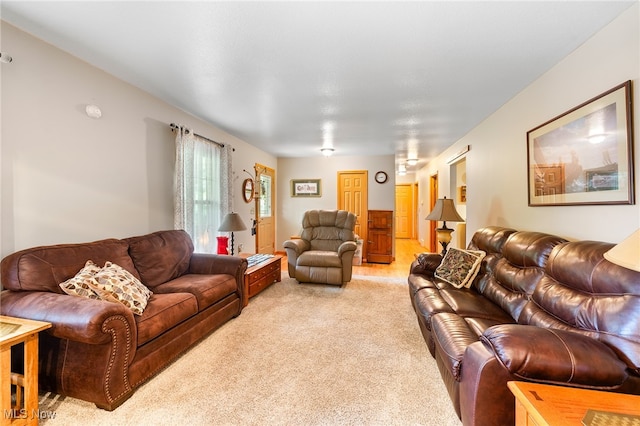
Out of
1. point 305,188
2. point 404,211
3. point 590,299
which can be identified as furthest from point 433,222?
point 590,299

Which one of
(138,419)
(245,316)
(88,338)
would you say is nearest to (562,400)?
(138,419)

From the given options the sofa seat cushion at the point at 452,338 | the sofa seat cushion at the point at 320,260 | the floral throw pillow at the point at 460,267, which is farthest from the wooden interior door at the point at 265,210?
the sofa seat cushion at the point at 452,338

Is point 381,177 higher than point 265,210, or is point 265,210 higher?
point 381,177

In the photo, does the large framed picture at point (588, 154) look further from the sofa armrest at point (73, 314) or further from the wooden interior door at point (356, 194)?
the wooden interior door at point (356, 194)

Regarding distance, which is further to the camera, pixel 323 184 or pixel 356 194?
pixel 323 184

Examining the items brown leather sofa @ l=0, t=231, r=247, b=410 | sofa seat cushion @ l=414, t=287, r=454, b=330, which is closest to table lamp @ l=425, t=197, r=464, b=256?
sofa seat cushion @ l=414, t=287, r=454, b=330

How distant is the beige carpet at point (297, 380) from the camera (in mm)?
1446

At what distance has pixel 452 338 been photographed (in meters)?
1.45

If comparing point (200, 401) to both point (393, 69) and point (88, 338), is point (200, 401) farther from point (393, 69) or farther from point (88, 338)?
point (393, 69)

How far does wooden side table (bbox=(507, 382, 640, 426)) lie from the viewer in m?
0.79

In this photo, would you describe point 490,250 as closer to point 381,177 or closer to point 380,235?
point 380,235

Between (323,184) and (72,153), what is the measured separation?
4454mm

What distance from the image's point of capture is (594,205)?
1.71 metres

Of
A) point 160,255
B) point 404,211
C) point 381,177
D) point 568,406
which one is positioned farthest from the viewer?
point 404,211
